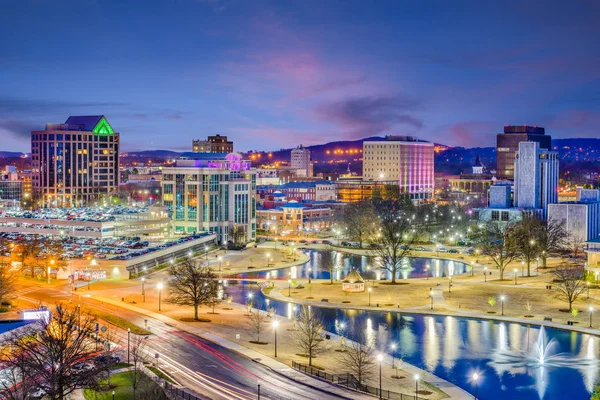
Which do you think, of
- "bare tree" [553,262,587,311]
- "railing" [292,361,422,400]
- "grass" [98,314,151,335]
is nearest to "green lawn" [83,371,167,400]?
"railing" [292,361,422,400]

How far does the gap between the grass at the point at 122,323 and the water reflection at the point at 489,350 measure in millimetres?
15625

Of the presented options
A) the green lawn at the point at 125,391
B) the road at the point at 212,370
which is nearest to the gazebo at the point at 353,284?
the road at the point at 212,370

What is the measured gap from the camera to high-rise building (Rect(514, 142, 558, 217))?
13650cm

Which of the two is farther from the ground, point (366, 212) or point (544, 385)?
point (366, 212)

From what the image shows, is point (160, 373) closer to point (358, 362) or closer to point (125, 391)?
point (125, 391)

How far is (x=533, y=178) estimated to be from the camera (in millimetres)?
136250

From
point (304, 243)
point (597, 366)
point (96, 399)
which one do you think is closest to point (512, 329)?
point (597, 366)

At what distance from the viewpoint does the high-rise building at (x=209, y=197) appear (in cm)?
12062

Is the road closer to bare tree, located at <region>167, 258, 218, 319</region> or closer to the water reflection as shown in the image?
bare tree, located at <region>167, 258, 218, 319</region>

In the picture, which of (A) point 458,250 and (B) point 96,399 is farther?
(A) point 458,250

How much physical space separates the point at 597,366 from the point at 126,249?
64.9m

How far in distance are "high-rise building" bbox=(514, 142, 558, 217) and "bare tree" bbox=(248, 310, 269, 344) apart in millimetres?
88514

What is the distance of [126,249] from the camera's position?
95312mm

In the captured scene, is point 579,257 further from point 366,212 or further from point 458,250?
point 366,212
